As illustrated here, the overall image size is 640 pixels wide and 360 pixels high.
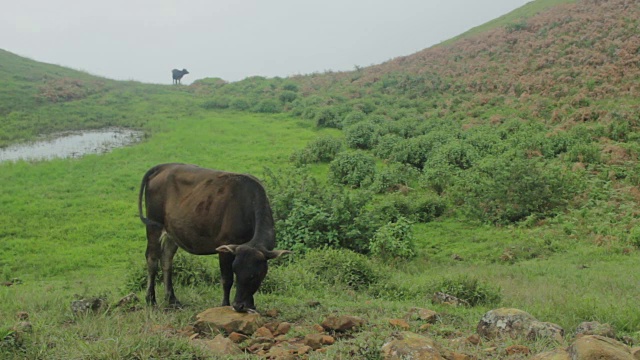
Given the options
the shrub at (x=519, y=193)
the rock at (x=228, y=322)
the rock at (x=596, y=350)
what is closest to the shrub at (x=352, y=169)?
the shrub at (x=519, y=193)

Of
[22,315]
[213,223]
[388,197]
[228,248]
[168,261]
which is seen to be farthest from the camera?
[388,197]

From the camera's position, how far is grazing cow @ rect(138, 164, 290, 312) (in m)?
6.80

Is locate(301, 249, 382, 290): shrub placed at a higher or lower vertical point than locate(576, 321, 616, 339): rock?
lower

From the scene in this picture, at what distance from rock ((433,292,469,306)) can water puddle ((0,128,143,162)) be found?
2044cm

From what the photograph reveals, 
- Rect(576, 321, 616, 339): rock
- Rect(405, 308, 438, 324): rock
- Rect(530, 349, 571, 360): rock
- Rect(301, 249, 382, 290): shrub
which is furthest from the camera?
Rect(301, 249, 382, 290): shrub

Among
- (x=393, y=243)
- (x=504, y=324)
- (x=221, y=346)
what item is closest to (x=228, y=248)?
(x=221, y=346)

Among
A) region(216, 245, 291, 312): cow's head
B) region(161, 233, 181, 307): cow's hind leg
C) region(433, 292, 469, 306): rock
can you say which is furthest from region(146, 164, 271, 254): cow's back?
region(433, 292, 469, 306): rock

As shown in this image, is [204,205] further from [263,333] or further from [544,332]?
[544,332]

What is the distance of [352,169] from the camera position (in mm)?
20250

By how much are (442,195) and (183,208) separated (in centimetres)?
1117

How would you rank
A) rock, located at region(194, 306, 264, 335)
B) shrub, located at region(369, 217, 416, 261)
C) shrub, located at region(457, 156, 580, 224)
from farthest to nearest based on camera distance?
shrub, located at region(457, 156, 580, 224)
shrub, located at region(369, 217, 416, 261)
rock, located at region(194, 306, 264, 335)

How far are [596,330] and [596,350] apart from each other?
150cm

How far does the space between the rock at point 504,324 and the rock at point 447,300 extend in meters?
1.76

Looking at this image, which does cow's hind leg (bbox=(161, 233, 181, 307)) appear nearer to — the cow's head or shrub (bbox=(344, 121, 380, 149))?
the cow's head
